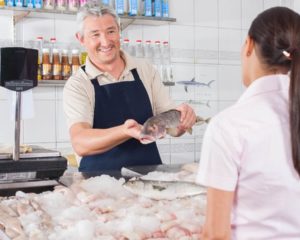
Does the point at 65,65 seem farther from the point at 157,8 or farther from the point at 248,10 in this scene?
the point at 248,10

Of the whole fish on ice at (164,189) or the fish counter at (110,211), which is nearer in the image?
the fish counter at (110,211)

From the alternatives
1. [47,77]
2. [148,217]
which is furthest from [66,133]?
[148,217]

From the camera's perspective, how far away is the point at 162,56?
13.8 feet

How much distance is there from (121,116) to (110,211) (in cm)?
117

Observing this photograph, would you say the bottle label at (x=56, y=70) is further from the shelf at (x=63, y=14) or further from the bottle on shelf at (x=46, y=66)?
the shelf at (x=63, y=14)

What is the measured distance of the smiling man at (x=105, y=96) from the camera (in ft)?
7.76

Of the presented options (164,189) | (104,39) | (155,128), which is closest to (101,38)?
(104,39)

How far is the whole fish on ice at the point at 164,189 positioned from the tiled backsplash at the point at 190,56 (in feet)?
8.07

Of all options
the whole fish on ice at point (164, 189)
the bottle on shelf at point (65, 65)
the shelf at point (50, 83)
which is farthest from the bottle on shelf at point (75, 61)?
the whole fish on ice at point (164, 189)

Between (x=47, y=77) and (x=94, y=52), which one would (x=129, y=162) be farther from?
(x=47, y=77)

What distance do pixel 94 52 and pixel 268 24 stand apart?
166 cm

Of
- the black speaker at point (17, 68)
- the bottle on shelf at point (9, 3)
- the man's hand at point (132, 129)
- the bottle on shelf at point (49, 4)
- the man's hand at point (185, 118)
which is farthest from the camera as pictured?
the bottle on shelf at point (49, 4)

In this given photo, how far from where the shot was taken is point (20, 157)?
179 cm

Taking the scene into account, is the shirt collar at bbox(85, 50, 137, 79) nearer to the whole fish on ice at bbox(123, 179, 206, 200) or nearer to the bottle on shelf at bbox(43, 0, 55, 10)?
the whole fish on ice at bbox(123, 179, 206, 200)
